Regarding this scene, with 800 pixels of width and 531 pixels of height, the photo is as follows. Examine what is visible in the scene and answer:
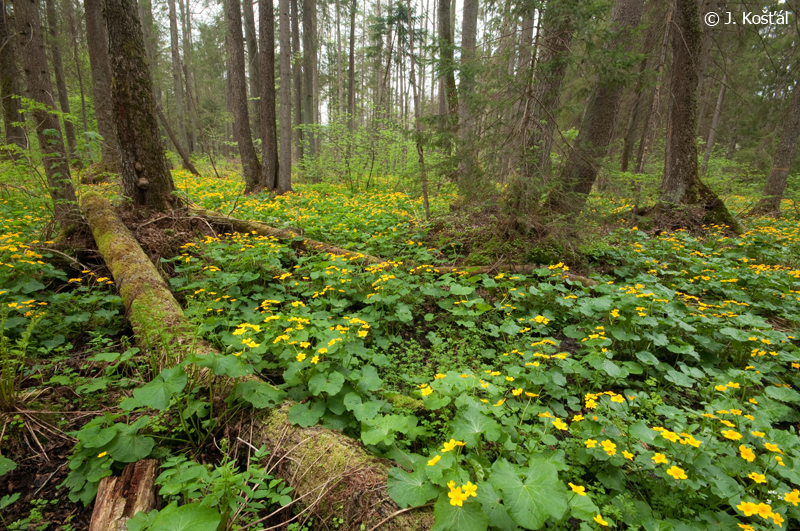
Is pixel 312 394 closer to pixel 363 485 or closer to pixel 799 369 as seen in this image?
pixel 363 485

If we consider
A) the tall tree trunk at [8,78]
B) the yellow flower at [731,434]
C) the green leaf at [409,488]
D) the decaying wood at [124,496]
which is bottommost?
the decaying wood at [124,496]

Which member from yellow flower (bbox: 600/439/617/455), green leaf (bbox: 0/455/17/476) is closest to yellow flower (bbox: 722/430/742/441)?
yellow flower (bbox: 600/439/617/455)

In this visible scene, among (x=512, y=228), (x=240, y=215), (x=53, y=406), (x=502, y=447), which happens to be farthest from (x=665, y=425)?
(x=240, y=215)

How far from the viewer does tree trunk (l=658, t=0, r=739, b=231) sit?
245 inches

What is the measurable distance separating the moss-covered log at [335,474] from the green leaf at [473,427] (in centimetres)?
36

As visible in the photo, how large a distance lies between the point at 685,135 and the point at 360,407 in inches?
323

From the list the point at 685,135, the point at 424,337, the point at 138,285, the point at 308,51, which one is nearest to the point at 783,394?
the point at 424,337

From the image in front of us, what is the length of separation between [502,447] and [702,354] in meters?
2.33

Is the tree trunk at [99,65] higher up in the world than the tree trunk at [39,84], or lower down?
higher up

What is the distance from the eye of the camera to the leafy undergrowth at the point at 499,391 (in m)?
1.45

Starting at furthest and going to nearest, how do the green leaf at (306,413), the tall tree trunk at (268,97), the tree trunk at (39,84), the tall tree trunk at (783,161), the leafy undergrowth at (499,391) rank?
the tall tree trunk at (268,97) → the tall tree trunk at (783,161) → the tree trunk at (39,84) → the green leaf at (306,413) → the leafy undergrowth at (499,391)

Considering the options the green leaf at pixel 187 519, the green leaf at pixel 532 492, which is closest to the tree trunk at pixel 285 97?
the green leaf at pixel 187 519

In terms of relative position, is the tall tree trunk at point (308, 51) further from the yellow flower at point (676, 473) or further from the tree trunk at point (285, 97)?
the yellow flower at point (676, 473)

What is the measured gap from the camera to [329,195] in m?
10.1
